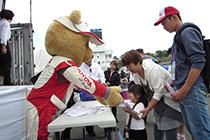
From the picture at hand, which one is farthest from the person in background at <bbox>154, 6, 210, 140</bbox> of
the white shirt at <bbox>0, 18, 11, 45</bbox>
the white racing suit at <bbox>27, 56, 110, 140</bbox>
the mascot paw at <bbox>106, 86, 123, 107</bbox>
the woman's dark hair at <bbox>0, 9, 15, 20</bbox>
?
the woman's dark hair at <bbox>0, 9, 15, 20</bbox>

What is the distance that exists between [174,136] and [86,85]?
1144mm

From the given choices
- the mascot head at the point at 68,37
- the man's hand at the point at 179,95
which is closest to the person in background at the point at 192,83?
the man's hand at the point at 179,95

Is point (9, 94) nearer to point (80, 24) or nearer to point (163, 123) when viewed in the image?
point (80, 24)

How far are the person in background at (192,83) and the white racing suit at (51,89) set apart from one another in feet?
2.42

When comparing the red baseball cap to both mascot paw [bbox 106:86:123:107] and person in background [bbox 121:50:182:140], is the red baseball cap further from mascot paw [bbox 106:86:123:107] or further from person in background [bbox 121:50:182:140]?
mascot paw [bbox 106:86:123:107]

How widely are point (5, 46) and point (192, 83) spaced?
281 cm

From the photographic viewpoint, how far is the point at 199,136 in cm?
137

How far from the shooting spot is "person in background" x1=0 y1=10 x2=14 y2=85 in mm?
2732

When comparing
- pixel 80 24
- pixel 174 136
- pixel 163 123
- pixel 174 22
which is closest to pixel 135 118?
pixel 163 123

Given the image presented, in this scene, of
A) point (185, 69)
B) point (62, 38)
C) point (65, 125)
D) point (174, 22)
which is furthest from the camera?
point (62, 38)

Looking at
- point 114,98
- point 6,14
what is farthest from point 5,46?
point 114,98

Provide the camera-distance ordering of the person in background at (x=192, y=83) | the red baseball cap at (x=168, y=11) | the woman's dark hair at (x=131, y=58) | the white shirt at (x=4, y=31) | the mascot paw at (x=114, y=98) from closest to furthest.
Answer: the person in background at (x=192, y=83) < the red baseball cap at (x=168, y=11) < the mascot paw at (x=114, y=98) < the woman's dark hair at (x=131, y=58) < the white shirt at (x=4, y=31)

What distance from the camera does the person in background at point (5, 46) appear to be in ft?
8.96

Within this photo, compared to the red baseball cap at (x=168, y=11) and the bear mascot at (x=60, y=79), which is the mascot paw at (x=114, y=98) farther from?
the red baseball cap at (x=168, y=11)
